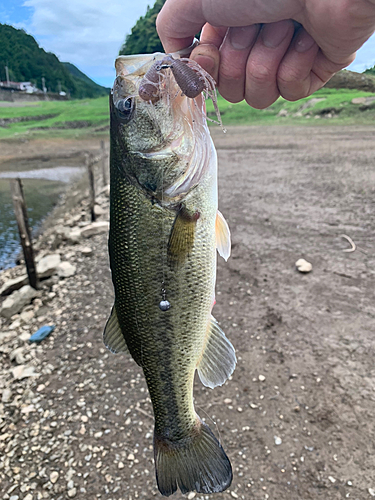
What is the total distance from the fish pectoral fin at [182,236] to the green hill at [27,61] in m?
60.6

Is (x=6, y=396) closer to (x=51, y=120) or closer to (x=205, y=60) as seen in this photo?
(x=205, y=60)

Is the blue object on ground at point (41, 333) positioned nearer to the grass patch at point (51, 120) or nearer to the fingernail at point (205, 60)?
the fingernail at point (205, 60)

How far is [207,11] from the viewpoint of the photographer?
169 cm

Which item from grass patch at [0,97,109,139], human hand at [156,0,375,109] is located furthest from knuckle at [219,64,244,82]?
grass patch at [0,97,109,139]

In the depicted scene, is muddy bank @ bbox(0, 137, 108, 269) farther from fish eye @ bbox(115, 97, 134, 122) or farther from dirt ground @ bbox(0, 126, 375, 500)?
fish eye @ bbox(115, 97, 134, 122)

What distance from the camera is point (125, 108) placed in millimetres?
1658

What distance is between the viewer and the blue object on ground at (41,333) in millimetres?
5355

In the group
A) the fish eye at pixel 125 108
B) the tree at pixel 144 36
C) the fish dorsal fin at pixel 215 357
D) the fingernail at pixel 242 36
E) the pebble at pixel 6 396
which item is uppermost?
the tree at pixel 144 36

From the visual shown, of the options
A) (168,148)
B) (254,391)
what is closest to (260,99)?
(168,148)

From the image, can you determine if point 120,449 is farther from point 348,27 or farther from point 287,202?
point 287,202

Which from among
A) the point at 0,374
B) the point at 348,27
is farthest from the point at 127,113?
the point at 0,374

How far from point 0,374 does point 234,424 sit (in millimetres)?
3330

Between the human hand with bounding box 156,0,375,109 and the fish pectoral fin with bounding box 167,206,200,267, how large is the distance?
0.95 metres

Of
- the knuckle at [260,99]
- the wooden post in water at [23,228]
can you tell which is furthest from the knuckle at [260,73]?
the wooden post in water at [23,228]
